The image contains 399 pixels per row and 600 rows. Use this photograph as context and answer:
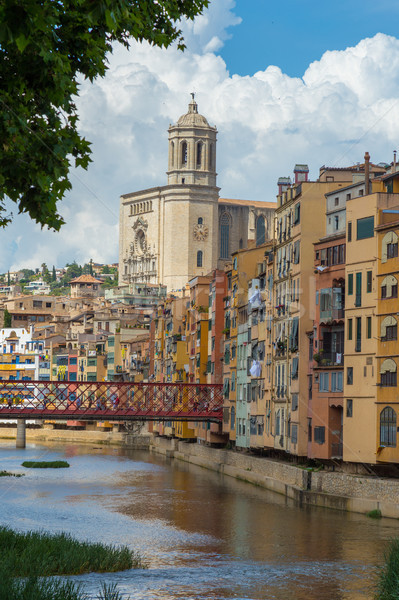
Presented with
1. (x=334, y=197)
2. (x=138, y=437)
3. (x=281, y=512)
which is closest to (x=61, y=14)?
(x=281, y=512)

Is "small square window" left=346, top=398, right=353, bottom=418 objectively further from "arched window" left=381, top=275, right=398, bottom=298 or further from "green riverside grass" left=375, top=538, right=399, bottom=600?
"green riverside grass" left=375, top=538, right=399, bottom=600

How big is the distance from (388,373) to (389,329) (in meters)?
1.88

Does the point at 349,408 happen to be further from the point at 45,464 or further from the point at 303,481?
the point at 45,464

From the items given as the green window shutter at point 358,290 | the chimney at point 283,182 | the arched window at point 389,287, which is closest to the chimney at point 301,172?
the chimney at point 283,182

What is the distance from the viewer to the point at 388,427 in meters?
45.4

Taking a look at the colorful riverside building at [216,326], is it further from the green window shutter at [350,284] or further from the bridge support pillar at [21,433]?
the green window shutter at [350,284]

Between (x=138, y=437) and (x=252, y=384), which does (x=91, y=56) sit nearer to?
(x=252, y=384)

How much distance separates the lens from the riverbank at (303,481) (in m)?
43.4

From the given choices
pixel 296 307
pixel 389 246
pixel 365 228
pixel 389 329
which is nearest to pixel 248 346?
pixel 296 307

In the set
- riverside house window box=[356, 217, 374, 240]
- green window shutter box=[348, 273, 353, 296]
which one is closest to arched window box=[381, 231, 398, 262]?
riverside house window box=[356, 217, 374, 240]

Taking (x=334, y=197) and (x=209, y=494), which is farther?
(x=209, y=494)

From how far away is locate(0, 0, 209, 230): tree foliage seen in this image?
12922mm

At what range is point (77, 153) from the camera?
1456cm

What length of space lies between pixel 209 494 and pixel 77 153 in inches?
1814
